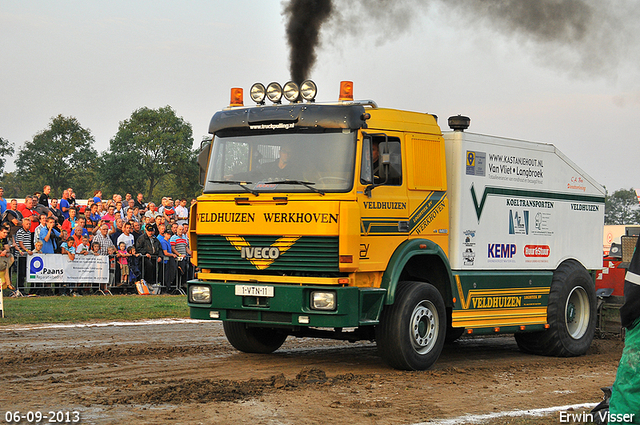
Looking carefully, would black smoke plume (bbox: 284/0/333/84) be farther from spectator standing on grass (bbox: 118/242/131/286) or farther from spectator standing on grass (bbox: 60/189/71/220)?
spectator standing on grass (bbox: 60/189/71/220)

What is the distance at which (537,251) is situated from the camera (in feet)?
39.1

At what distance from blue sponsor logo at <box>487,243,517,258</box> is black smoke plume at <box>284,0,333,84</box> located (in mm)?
4352

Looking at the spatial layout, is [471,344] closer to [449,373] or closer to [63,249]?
[449,373]

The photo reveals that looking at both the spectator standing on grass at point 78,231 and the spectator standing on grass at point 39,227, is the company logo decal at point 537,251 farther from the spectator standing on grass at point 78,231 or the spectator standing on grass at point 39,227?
the spectator standing on grass at point 39,227

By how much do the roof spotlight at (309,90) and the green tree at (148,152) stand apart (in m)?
66.5

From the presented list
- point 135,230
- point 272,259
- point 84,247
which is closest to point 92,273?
point 84,247

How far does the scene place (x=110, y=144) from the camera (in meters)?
78.7

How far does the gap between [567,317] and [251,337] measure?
4.83 metres

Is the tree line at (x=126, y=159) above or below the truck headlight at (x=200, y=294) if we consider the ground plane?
above

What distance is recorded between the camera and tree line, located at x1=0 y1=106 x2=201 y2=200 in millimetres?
76562

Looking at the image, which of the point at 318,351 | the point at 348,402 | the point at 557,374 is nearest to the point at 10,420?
the point at 348,402

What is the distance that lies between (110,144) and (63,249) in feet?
201

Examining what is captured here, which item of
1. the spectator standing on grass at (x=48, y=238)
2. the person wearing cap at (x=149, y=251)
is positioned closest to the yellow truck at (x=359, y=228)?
the spectator standing on grass at (x=48, y=238)

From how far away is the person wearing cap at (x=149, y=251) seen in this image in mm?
21328
